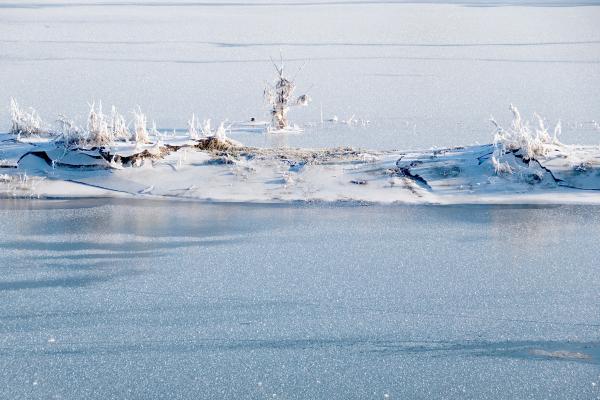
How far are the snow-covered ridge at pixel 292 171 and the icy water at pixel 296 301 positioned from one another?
259mm

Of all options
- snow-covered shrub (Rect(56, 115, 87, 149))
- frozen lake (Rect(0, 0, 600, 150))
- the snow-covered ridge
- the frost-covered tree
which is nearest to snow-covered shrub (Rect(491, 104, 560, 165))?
the snow-covered ridge

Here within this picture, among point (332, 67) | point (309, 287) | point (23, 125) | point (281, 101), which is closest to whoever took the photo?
point (309, 287)

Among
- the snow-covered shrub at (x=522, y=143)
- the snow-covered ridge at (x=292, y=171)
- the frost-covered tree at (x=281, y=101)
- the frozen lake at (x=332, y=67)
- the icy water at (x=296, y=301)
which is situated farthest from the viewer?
the frozen lake at (x=332, y=67)

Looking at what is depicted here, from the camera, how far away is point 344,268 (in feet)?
16.7

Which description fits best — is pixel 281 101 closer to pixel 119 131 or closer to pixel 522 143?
pixel 119 131

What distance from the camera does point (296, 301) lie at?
179 inches

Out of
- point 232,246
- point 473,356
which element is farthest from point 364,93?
point 473,356

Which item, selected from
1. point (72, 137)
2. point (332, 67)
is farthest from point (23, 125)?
point (332, 67)

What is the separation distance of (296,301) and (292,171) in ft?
8.19

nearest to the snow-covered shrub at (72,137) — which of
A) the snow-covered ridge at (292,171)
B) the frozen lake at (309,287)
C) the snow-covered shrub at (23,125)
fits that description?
the snow-covered ridge at (292,171)

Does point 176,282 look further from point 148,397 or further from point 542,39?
point 542,39

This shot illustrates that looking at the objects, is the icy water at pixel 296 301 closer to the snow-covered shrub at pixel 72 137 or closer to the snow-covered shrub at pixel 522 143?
the snow-covered shrub at pixel 522 143

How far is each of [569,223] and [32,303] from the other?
126 inches

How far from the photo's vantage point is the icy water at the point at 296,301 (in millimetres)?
3713
